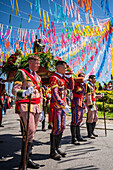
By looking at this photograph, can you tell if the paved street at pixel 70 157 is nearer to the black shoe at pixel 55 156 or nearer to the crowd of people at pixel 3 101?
the black shoe at pixel 55 156

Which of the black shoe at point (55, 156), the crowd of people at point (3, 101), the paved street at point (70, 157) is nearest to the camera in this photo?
the paved street at point (70, 157)

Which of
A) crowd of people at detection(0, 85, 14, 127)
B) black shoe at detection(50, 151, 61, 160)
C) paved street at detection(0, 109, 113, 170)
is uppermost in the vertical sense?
crowd of people at detection(0, 85, 14, 127)

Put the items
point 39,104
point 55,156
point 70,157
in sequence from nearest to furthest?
1. point 39,104
2. point 55,156
3. point 70,157

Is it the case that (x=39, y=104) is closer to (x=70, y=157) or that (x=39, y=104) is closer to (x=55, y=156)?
(x=55, y=156)

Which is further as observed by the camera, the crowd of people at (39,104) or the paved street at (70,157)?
the paved street at (70,157)

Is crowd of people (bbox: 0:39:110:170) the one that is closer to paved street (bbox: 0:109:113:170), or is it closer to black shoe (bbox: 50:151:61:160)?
black shoe (bbox: 50:151:61:160)

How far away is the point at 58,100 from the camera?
2908mm

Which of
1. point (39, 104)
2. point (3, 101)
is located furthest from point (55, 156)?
point (3, 101)

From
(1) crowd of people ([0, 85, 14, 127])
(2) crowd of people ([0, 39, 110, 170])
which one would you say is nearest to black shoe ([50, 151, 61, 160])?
(2) crowd of people ([0, 39, 110, 170])

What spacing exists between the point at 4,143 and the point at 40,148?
42.2 inches

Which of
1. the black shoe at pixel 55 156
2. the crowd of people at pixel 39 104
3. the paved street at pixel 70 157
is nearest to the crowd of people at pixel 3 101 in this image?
the paved street at pixel 70 157

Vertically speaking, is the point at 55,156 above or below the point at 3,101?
below

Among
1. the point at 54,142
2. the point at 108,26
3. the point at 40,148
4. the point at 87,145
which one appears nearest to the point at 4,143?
the point at 40,148

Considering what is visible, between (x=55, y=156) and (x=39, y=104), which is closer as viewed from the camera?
(x=39, y=104)
